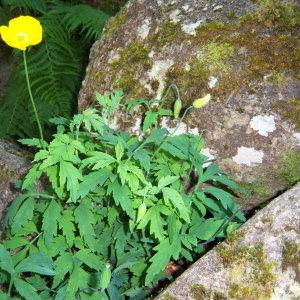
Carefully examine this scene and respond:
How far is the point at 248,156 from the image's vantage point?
199 centimetres

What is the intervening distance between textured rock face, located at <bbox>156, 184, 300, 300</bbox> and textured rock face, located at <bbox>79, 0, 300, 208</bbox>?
1.03ft

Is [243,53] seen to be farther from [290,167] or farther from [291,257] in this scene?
[291,257]

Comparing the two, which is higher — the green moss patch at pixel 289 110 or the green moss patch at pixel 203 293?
the green moss patch at pixel 289 110

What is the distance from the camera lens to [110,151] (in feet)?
6.49

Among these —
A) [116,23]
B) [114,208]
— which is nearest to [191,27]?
[116,23]

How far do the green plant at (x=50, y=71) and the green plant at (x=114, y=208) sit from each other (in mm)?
1730

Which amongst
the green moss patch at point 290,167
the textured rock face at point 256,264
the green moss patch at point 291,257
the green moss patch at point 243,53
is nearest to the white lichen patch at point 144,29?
the green moss patch at point 243,53

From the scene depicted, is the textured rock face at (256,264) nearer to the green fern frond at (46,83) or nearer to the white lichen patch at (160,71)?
the white lichen patch at (160,71)

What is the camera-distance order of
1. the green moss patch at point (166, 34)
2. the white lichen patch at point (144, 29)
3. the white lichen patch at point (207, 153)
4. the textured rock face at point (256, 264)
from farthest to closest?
the white lichen patch at point (144, 29), the green moss patch at point (166, 34), the white lichen patch at point (207, 153), the textured rock face at point (256, 264)

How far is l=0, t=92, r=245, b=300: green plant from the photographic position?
1.65m

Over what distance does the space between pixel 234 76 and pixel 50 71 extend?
2165 mm

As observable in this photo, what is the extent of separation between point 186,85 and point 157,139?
1.42 ft

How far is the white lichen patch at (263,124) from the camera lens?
193cm

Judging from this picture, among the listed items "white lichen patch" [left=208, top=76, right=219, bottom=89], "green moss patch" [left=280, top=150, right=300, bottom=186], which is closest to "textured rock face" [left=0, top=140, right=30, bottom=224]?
"white lichen patch" [left=208, top=76, right=219, bottom=89]
